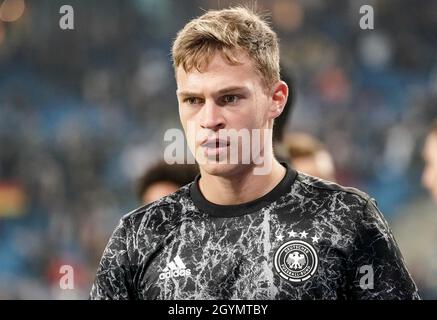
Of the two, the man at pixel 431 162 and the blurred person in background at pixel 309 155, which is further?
the man at pixel 431 162

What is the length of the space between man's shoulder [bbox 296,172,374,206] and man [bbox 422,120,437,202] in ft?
8.56

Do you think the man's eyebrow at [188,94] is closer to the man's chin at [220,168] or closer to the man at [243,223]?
the man at [243,223]

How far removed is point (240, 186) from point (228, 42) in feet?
1.22

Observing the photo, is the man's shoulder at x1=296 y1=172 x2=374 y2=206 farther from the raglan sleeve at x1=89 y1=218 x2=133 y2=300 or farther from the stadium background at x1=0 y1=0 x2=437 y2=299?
the stadium background at x1=0 y1=0 x2=437 y2=299

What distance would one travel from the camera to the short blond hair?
183 centimetres

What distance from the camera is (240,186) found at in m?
1.89

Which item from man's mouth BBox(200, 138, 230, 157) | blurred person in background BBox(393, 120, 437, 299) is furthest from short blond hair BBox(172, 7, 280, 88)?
blurred person in background BBox(393, 120, 437, 299)

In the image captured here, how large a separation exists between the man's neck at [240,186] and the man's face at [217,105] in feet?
0.16

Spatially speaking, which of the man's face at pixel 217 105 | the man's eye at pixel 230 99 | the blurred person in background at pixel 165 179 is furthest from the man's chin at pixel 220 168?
the blurred person in background at pixel 165 179

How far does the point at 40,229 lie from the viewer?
4.44 meters

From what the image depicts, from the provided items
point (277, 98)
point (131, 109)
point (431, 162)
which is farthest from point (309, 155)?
point (277, 98)

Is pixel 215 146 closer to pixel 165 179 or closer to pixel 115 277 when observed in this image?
pixel 115 277

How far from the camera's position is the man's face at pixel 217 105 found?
1798mm
